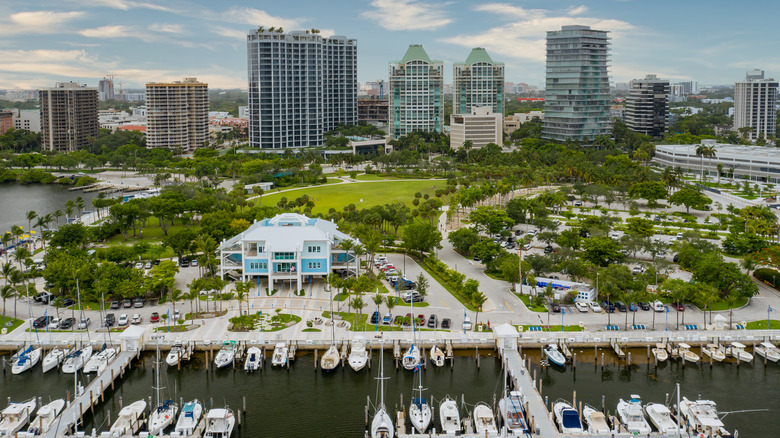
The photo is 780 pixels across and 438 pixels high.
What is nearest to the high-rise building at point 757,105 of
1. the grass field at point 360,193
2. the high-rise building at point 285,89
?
the grass field at point 360,193

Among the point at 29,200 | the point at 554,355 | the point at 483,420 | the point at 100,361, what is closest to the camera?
the point at 483,420

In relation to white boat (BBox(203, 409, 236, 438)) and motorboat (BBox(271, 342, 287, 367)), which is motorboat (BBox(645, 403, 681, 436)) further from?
white boat (BBox(203, 409, 236, 438))

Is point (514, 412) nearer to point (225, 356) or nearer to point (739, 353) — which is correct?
point (739, 353)

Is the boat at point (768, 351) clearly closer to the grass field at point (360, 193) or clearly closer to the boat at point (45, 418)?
the boat at point (45, 418)

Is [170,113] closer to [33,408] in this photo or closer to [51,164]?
[51,164]

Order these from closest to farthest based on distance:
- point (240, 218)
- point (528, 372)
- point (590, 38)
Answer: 1. point (528, 372)
2. point (240, 218)
3. point (590, 38)

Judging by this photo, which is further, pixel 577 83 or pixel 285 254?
pixel 577 83

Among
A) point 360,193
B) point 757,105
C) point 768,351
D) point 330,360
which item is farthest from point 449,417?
point 757,105

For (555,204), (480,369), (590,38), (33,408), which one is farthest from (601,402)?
(590,38)
